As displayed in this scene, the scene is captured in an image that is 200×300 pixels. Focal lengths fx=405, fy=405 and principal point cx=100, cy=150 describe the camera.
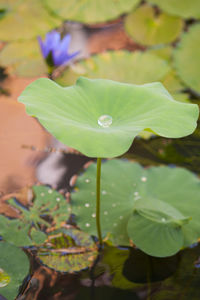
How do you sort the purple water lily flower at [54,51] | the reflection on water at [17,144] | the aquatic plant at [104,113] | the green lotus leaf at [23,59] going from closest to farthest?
1. the aquatic plant at [104,113]
2. the reflection on water at [17,144]
3. the purple water lily flower at [54,51]
4. the green lotus leaf at [23,59]

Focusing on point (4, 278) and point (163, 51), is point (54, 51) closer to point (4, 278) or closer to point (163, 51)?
point (163, 51)

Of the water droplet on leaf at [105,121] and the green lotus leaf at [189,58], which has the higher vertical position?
the water droplet on leaf at [105,121]

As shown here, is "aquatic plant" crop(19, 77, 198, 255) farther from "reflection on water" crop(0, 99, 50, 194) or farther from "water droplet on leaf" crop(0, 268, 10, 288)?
"reflection on water" crop(0, 99, 50, 194)

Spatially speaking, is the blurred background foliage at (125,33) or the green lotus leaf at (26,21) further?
the green lotus leaf at (26,21)

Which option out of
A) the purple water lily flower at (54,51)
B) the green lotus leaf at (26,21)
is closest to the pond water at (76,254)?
the purple water lily flower at (54,51)

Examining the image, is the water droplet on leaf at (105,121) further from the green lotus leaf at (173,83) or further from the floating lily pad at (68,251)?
the green lotus leaf at (173,83)

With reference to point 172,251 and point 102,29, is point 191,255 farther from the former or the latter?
point 102,29

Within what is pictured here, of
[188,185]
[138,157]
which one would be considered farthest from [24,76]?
[188,185]
